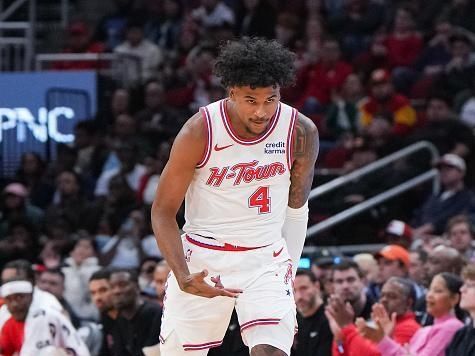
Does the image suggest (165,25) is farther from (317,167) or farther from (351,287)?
(351,287)

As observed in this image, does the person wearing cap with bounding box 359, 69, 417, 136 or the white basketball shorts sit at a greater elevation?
the person wearing cap with bounding box 359, 69, 417, 136

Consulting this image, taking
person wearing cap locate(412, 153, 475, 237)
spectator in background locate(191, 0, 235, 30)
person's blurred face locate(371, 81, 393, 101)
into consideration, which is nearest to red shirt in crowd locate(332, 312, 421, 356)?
person wearing cap locate(412, 153, 475, 237)

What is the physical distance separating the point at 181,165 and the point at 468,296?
8.89 feet

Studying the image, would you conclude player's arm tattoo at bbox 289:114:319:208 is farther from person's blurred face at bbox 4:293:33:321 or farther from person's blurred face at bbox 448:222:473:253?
person's blurred face at bbox 448:222:473:253

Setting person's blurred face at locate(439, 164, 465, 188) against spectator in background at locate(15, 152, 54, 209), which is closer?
person's blurred face at locate(439, 164, 465, 188)

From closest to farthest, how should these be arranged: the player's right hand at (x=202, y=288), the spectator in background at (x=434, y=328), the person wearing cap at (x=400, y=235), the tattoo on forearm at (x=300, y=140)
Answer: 1. the player's right hand at (x=202, y=288)
2. the tattoo on forearm at (x=300, y=140)
3. the spectator in background at (x=434, y=328)
4. the person wearing cap at (x=400, y=235)

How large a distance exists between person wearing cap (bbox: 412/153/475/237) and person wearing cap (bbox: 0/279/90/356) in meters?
4.02

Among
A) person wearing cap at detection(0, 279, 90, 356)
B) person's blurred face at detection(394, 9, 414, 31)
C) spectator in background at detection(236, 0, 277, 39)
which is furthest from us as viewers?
spectator in background at detection(236, 0, 277, 39)

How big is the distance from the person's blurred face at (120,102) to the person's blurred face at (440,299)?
8.45 meters

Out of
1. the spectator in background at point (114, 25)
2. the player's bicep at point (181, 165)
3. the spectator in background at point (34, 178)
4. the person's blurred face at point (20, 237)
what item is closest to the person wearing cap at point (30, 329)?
the player's bicep at point (181, 165)

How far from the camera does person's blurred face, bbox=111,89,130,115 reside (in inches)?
668

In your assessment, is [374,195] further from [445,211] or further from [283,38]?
[283,38]

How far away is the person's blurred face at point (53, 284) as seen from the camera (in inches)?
478

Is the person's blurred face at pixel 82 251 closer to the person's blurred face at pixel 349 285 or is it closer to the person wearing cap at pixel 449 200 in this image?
the person wearing cap at pixel 449 200
